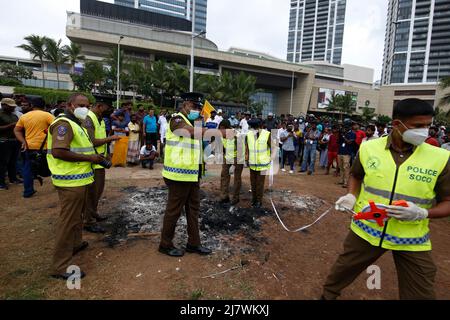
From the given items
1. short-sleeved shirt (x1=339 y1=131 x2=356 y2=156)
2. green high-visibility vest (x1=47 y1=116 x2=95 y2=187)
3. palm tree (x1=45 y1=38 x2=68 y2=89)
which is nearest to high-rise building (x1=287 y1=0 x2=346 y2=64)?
palm tree (x1=45 y1=38 x2=68 y2=89)

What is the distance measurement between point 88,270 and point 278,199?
4005mm

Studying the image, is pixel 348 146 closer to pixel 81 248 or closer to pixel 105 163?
pixel 105 163

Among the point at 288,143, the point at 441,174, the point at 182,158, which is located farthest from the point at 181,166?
the point at 288,143

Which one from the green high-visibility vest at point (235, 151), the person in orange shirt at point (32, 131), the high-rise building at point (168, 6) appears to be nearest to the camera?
the person in orange shirt at point (32, 131)

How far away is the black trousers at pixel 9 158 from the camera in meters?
6.11

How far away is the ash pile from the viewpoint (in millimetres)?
3945

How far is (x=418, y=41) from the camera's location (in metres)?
90.2

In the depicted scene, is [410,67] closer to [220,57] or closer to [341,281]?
[220,57]

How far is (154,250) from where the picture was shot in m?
3.59

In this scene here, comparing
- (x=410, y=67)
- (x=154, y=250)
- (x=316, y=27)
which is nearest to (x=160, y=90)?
(x=154, y=250)

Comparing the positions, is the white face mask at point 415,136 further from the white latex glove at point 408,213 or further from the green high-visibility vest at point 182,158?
the green high-visibility vest at point 182,158

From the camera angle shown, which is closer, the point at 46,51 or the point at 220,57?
the point at 46,51

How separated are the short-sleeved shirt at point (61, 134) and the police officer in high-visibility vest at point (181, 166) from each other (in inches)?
40.6

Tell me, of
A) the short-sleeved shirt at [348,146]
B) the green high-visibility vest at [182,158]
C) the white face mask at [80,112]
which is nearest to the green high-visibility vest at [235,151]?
the green high-visibility vest at [182,158]
